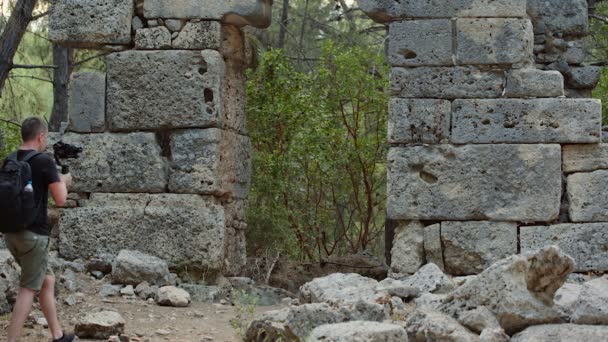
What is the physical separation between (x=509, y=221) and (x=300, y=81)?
3868mm

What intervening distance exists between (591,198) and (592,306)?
10.7ft

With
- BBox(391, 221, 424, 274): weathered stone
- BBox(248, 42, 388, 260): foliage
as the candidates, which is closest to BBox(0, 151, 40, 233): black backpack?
BBox(391, 221, 424, 274): weathered stone

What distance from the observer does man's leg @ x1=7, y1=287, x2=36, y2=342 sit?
18.7 ft

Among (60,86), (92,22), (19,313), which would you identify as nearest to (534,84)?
(92,22)

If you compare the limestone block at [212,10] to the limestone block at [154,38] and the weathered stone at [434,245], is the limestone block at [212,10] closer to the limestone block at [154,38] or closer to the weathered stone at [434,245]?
the limestone block at [154,38]

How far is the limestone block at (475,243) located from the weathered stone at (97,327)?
311 cm

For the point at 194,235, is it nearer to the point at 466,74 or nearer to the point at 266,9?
the point at 266,9

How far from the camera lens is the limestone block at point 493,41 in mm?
8500

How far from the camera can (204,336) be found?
693 cm

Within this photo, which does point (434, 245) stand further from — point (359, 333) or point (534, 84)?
point (359, 333)

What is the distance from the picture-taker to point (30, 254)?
587 centimetres

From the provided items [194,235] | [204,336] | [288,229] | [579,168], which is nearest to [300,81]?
[288,229]

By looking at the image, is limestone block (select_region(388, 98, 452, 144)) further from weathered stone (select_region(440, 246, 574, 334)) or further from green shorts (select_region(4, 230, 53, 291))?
green shorts (select_region(4, 230, 53, 291))

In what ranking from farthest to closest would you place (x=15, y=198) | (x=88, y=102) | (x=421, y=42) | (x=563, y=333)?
(x=88, y=102) < (x=421, y=42) < (x=15, y=198) < (x=563, y=333)
